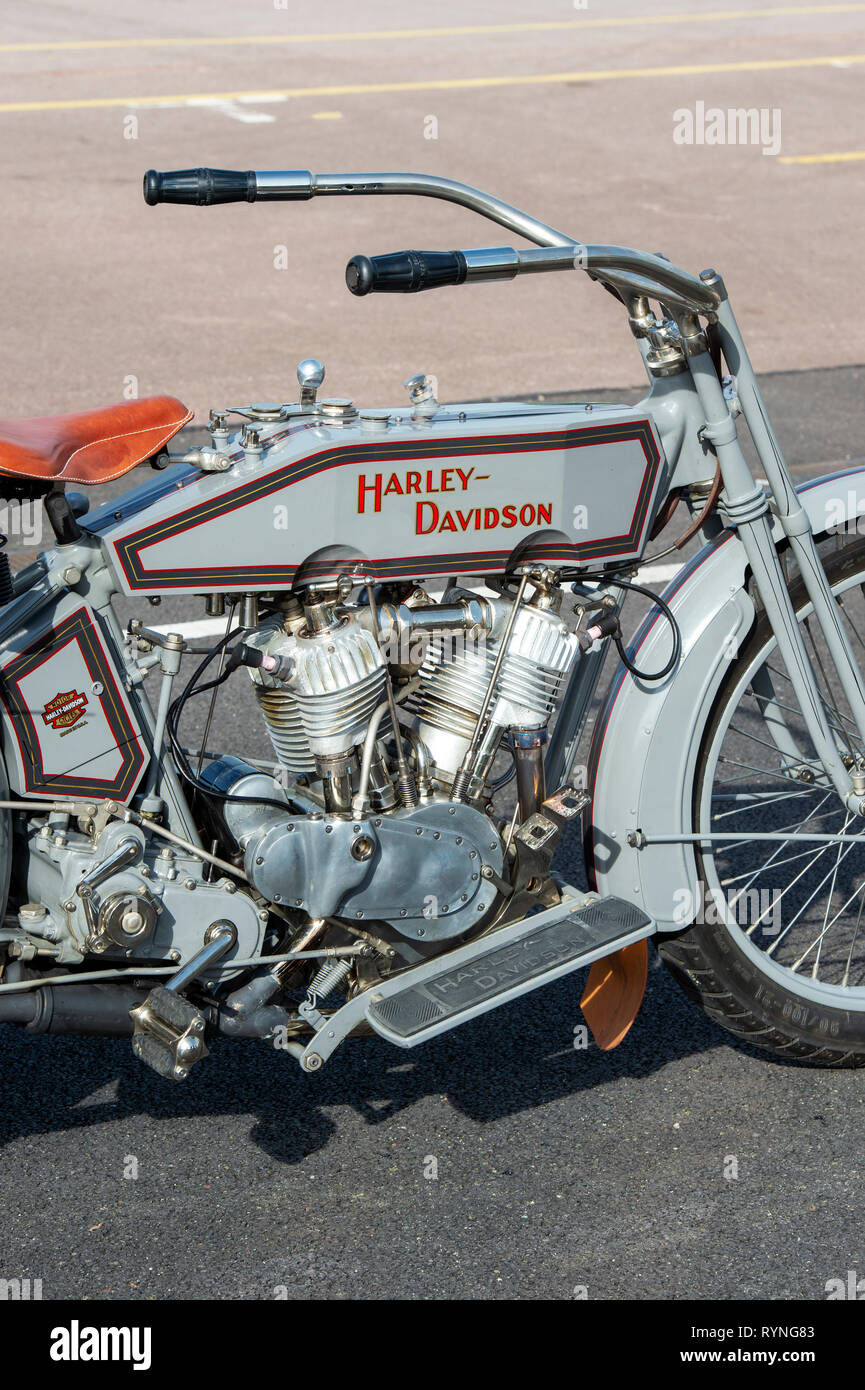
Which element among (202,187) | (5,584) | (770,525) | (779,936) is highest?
(202,187)

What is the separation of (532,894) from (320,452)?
0.93m

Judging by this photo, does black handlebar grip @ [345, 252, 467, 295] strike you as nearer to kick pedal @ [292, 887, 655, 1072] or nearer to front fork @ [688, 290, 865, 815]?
front fork @ [688, 290, 865, 815]

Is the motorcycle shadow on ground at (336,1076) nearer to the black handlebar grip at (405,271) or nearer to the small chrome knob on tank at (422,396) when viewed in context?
the small chrome knob on tank at (422,396)

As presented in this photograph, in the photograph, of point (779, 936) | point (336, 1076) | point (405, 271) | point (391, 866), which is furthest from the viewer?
point (779, 936)

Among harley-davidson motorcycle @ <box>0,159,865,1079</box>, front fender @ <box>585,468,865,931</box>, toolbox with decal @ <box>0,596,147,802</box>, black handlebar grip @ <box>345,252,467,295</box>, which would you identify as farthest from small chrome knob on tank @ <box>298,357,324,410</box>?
front fender @ <box>585,468,865,931</box>

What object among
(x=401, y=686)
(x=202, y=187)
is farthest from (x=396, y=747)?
(x=202, y=187)

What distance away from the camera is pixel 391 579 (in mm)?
2643

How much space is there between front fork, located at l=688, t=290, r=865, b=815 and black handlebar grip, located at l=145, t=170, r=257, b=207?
0.80 m

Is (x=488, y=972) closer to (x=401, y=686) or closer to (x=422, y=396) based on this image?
(x=401, y=686)

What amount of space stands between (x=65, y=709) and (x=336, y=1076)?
3.40 ft

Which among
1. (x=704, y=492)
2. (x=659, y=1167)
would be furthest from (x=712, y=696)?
(x=659, y=1167)

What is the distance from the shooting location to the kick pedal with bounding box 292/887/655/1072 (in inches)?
107

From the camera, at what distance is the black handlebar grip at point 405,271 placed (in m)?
2.33

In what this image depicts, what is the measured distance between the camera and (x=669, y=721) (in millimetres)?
2922
